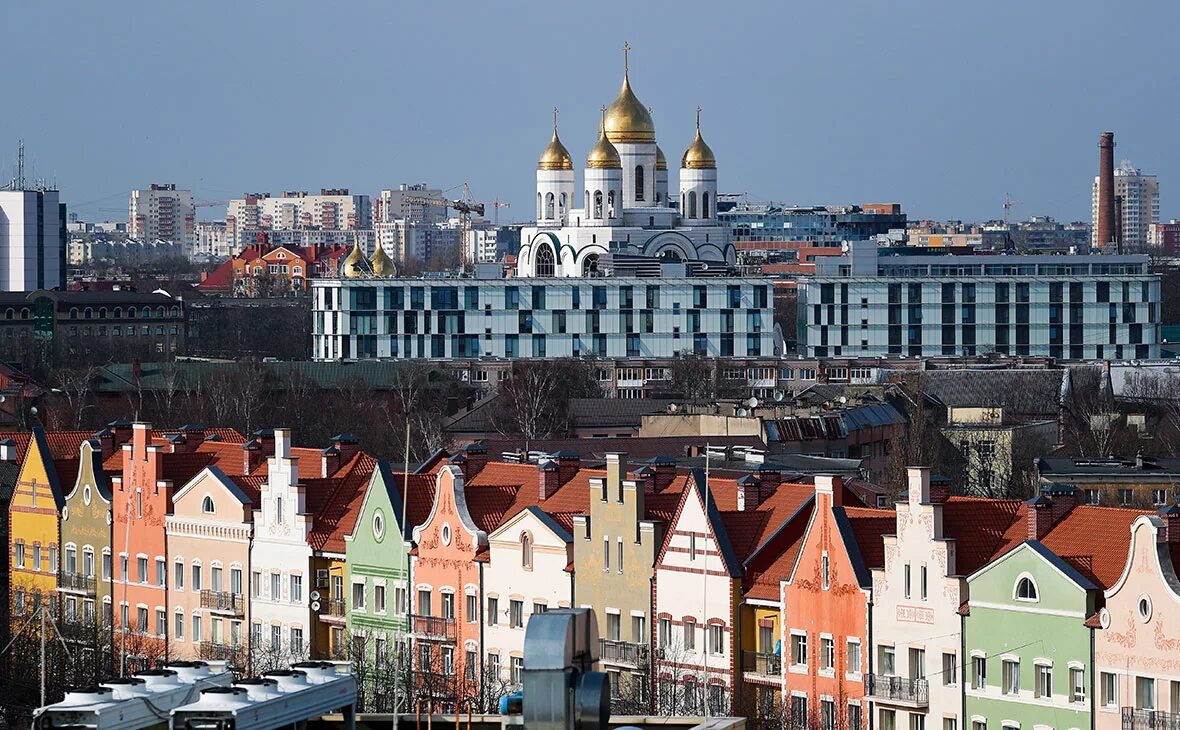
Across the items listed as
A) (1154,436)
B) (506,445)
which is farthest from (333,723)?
(1154,436)

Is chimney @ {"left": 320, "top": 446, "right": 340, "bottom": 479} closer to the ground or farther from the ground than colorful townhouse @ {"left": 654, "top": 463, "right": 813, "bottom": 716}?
farther from the ground

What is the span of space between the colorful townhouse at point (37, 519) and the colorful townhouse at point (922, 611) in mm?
19008

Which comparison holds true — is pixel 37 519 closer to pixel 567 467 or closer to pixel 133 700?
pixel 567 467

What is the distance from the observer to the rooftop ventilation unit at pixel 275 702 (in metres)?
23.3

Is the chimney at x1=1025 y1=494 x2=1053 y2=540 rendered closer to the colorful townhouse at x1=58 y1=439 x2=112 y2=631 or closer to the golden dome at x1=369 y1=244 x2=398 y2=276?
the colorful townhouse at x1=58 y1=439 x2=112 y2=631

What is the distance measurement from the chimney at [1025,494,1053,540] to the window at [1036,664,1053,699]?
1947 mm

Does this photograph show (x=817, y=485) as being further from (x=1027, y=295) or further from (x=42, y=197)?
(x=42, y=197)

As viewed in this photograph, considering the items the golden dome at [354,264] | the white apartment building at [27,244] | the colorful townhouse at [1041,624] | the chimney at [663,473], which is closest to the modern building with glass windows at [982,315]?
the golden dome at [354,264]

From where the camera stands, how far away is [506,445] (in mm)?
67188

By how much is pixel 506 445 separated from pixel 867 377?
57880 mm

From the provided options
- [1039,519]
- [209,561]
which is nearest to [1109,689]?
[1039,519]

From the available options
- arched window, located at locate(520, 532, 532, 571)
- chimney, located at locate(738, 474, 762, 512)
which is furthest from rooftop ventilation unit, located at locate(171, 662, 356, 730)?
arched window, located at locate(520, 532, 532, 571)

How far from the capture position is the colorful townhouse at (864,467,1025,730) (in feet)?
119

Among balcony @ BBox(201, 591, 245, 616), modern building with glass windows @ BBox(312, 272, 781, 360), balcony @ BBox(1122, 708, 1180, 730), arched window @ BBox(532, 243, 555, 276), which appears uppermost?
arched window @ BBox(532, 243, 555, 276)
